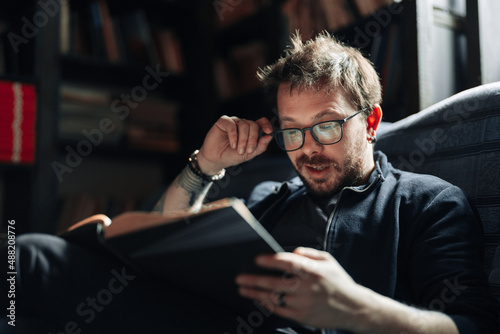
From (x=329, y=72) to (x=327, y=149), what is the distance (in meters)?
0.17

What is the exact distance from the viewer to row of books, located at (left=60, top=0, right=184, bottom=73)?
2.43 m

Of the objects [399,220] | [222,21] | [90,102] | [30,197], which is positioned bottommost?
[30,197]

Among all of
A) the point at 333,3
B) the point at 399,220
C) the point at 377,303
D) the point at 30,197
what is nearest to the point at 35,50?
the point at 30,197

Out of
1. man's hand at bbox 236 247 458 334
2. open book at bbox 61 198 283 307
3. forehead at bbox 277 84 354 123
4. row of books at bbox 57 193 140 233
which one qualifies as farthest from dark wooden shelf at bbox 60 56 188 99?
man's hand at bbox 236 247 458 334

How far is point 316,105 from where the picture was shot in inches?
41.9

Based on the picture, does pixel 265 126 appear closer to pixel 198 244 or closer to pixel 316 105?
pixel 316 105

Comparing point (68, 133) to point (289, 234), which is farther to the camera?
point (68, 133)

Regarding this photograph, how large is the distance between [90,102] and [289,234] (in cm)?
175

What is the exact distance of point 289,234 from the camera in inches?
42.2

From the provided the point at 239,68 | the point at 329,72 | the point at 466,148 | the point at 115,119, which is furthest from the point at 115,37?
the point at 466,148

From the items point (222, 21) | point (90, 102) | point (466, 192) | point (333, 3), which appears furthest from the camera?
point (222, 21)

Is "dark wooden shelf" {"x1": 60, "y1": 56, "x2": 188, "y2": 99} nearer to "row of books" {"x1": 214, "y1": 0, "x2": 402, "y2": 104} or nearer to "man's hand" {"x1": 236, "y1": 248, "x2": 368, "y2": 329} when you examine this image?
"row of books" {"x1": 214, "y1": 0, "x2": 402, "y2": 104}

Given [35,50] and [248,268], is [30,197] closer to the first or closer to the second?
[35,50]

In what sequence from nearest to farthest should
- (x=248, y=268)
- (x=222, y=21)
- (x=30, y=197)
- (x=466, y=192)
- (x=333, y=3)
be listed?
1. (x=248, y=268)
2. (x=466, y=192)
3. (x=333, y=3)
4. (x=30, y=197)
5. (x=222, y=21)
